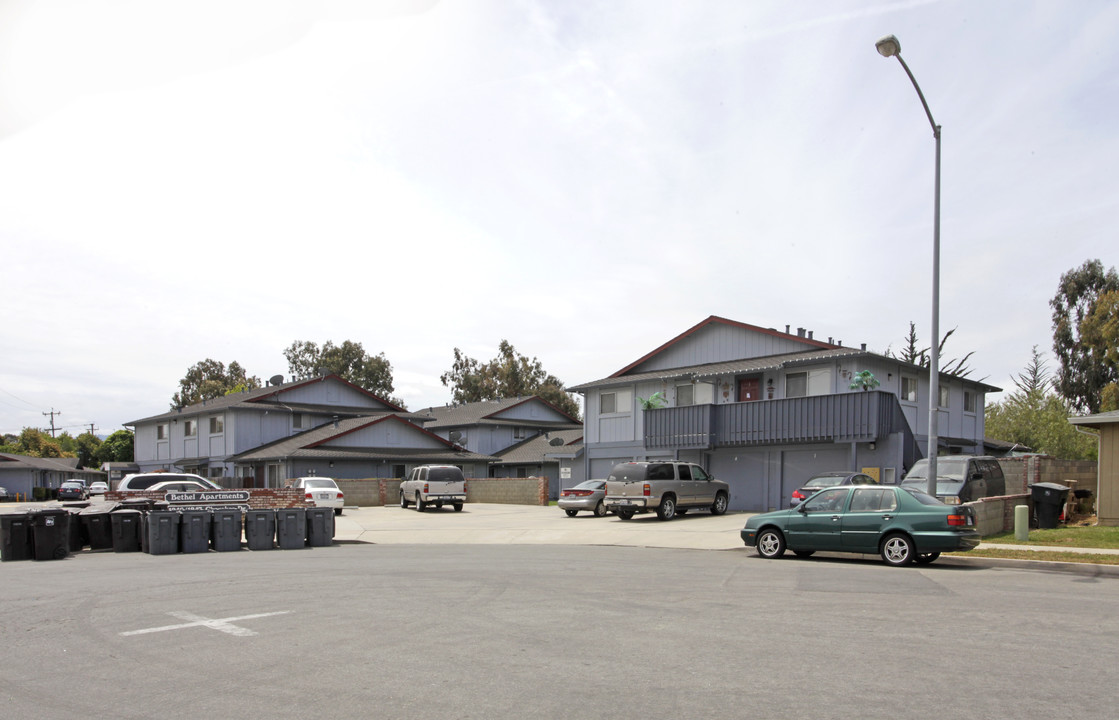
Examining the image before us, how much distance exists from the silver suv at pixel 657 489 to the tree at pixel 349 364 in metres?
60.3

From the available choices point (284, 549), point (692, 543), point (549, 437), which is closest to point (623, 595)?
point (692, 543)

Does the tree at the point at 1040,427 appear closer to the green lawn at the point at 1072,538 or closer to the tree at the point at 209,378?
the green lawn at the point at 1072,538

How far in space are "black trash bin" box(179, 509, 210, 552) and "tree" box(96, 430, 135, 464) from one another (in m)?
81.7

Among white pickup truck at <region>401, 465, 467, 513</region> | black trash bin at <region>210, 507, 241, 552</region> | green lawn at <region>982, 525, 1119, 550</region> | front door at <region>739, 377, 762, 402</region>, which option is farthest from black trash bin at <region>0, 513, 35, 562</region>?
front door at <region>739, 377, 762, 402</region>

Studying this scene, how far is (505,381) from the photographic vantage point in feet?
263

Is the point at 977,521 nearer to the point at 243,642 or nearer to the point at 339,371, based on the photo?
the point at 243,642

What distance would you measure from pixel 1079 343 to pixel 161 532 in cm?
4934

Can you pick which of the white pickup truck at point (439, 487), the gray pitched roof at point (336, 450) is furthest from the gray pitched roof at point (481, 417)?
the white pickup truck at point (439, 487)

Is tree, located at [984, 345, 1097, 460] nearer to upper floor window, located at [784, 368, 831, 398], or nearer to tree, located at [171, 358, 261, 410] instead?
upper floor window, located at [784, 368, 831, 398]

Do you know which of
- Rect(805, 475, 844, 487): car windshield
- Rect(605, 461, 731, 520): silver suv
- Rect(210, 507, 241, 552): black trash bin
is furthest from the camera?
Rect(605, 461, 731, 520): silver suv

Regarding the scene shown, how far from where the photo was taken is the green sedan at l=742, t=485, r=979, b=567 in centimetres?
1509

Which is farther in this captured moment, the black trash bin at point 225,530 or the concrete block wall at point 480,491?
the concrete block wall at point 480,491

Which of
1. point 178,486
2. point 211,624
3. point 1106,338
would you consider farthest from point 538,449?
point 211,624

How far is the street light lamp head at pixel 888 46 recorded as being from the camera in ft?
52.4
